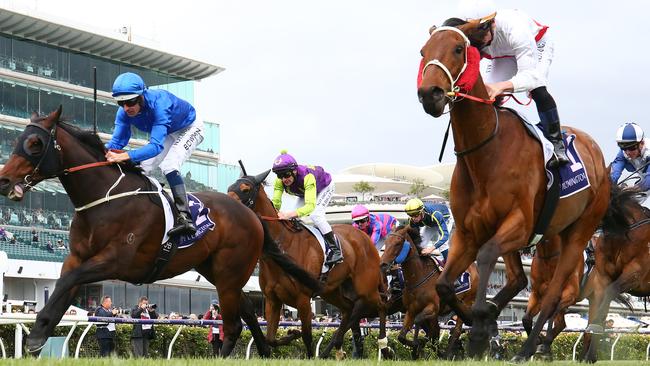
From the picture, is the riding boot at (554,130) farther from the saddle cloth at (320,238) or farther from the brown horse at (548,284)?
the saddle cloth at (320,238)

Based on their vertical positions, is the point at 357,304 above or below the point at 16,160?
below

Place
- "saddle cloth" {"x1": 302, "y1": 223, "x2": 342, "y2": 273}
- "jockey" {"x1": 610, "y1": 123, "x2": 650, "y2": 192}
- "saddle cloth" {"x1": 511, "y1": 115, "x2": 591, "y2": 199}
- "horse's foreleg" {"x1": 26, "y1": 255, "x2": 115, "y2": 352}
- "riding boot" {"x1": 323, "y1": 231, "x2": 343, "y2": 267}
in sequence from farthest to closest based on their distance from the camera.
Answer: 1. "riding boot" {"x1": 323, "y1": 231, "x2": 343, "y2": 267}
2. "saddle cloth" {"x1": 302, "y1": 223, "x2": 342, "y2": 273}
3. "jockey" {"x1": 610, "y1": 123, "x2": 650, "y2": 192}
4. "saddle cloth" {"x1": 511, "y1": 115, "x2": 591, "y2": 199}
5. "horse's foreleg" {"x1": 26, "y1": 255, "x2": 115, "y2": 352}

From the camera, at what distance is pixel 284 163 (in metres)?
11.7

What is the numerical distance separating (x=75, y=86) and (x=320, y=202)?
34388 millimetres

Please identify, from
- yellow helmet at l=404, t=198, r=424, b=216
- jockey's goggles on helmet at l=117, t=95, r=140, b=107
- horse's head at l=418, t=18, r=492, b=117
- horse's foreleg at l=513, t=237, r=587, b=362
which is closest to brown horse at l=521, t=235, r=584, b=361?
horse's foreleg at l=513, t=237, r=587, b=362

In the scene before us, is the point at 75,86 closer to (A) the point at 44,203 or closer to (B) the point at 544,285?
(A) the point at 44,203

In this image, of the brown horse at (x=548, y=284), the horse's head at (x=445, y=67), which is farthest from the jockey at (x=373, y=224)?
the horse's head at (x=445, y=67)

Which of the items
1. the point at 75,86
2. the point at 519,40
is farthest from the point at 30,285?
the point at 519,40

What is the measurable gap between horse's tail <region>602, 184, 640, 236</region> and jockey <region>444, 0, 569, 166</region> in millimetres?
2757

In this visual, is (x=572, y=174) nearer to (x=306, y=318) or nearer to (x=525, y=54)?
(x=525, y=54)

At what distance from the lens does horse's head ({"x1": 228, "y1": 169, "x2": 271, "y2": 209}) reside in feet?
35.9

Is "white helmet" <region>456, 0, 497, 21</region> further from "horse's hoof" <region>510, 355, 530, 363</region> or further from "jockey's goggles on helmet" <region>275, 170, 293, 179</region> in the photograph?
"jockey's goggles on helmet" <region>275, 170, 293, 179</region>

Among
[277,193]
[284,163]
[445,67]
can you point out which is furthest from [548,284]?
[277,193]

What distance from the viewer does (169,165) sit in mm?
8820
